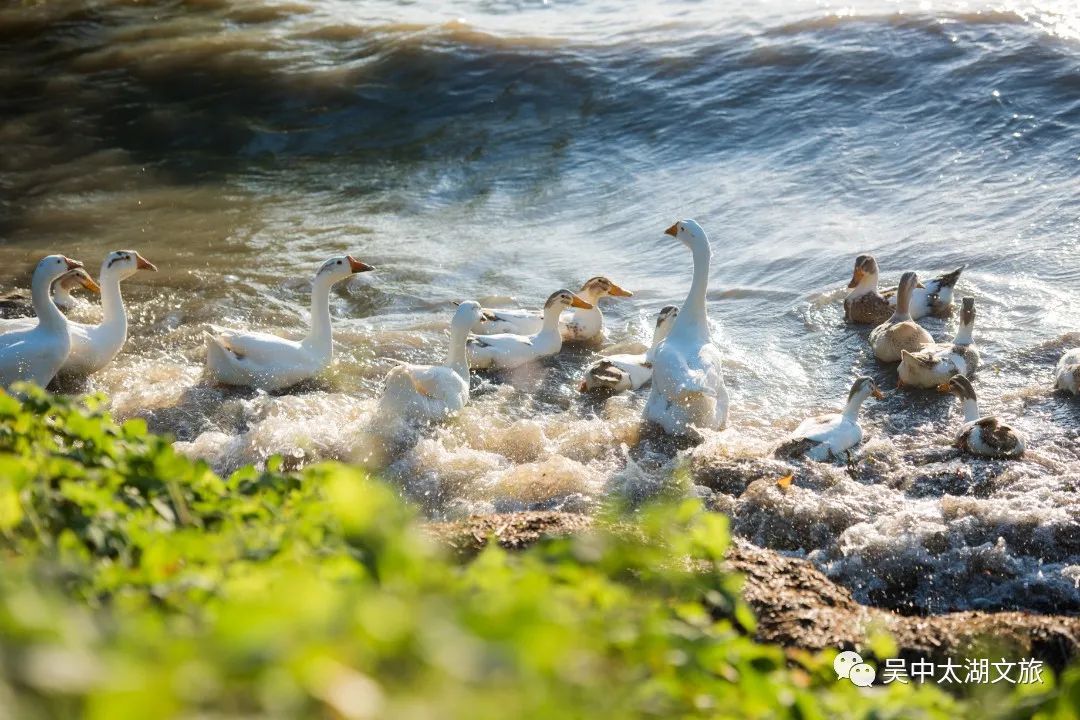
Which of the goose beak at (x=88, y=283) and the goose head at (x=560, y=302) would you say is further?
the goose beak at (x=88, y=283)

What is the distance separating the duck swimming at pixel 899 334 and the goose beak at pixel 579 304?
2.39 meters

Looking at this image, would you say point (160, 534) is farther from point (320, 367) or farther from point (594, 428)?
point (320, 367)

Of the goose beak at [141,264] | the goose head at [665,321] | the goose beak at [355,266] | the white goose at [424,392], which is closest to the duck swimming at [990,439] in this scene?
the goose head at [665,321]

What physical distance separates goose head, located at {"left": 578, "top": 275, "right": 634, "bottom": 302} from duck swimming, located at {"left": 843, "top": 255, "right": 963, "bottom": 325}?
2.03 m

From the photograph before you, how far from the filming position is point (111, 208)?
42.9 ft

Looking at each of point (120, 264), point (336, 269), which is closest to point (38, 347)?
point (120, 264)

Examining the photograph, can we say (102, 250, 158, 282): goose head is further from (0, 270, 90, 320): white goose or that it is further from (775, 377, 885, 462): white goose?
(775, 377, 885, 462): white goose

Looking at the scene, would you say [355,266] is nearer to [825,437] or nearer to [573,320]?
[573,320]

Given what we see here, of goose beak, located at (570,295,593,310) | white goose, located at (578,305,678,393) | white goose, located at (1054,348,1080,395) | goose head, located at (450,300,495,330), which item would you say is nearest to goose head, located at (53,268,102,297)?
goose head, located at (450,300,495,330)

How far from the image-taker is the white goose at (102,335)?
8273 millimetres

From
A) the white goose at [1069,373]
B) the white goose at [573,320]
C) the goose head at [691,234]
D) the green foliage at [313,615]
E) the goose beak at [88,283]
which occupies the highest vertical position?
the green foliage at [313,615]

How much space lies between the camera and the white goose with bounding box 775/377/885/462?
→ 22.1 feet

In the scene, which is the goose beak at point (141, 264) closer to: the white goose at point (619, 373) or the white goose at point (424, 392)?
the white goose at point (424, 392)

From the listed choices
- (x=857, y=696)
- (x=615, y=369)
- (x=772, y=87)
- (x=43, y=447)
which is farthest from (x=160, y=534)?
(x=772, y=87)
